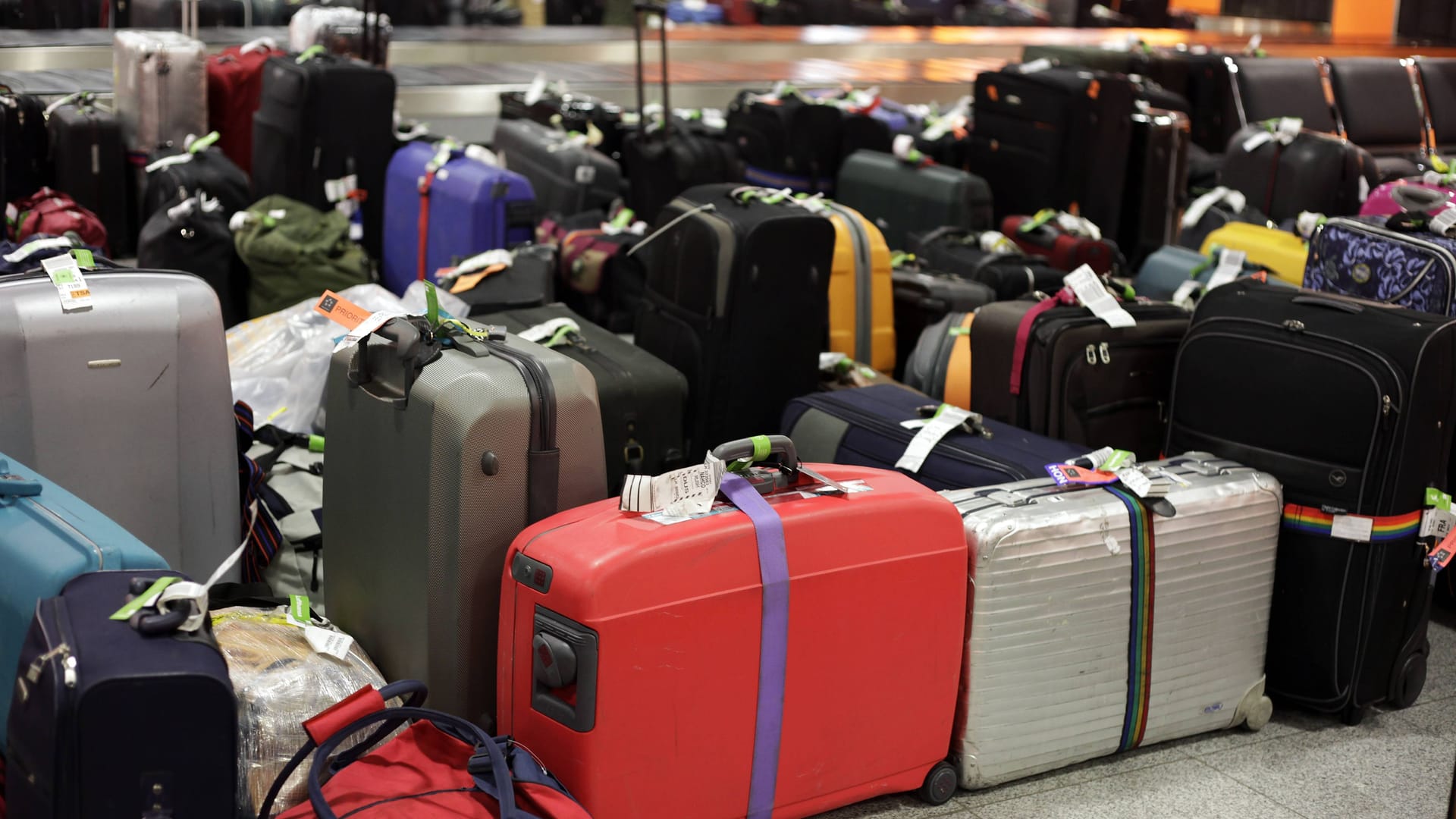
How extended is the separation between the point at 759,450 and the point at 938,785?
30.3 inches

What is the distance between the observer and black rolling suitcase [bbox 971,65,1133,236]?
5.93 m

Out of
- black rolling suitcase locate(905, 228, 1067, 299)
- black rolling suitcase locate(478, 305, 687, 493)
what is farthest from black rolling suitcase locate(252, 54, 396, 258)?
black rolling suitcase locate(478, 305, 687, 493)

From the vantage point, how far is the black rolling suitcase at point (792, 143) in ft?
20.6

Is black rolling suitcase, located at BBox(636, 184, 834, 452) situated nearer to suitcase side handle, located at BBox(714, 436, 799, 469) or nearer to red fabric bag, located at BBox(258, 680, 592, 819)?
suitcase side handle, located at BBox(714, 436, 799, 469)

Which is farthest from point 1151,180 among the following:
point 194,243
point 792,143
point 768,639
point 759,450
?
point 768,639

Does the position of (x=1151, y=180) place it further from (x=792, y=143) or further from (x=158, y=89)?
(x=158, y=89)

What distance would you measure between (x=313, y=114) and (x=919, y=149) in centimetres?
264

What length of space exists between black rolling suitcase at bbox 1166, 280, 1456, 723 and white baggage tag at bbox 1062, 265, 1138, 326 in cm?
19

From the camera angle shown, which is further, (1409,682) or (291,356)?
(291,356)

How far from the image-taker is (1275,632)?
323 centimetres

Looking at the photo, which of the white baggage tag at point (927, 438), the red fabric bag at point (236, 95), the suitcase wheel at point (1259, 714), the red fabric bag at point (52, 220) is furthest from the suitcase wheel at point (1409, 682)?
the red fabric bag at point (236, 95)

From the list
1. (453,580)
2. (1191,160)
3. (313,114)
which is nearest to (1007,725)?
(453,580)

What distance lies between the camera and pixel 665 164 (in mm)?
5699

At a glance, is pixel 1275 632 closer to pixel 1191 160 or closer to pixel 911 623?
pixel 911 623
